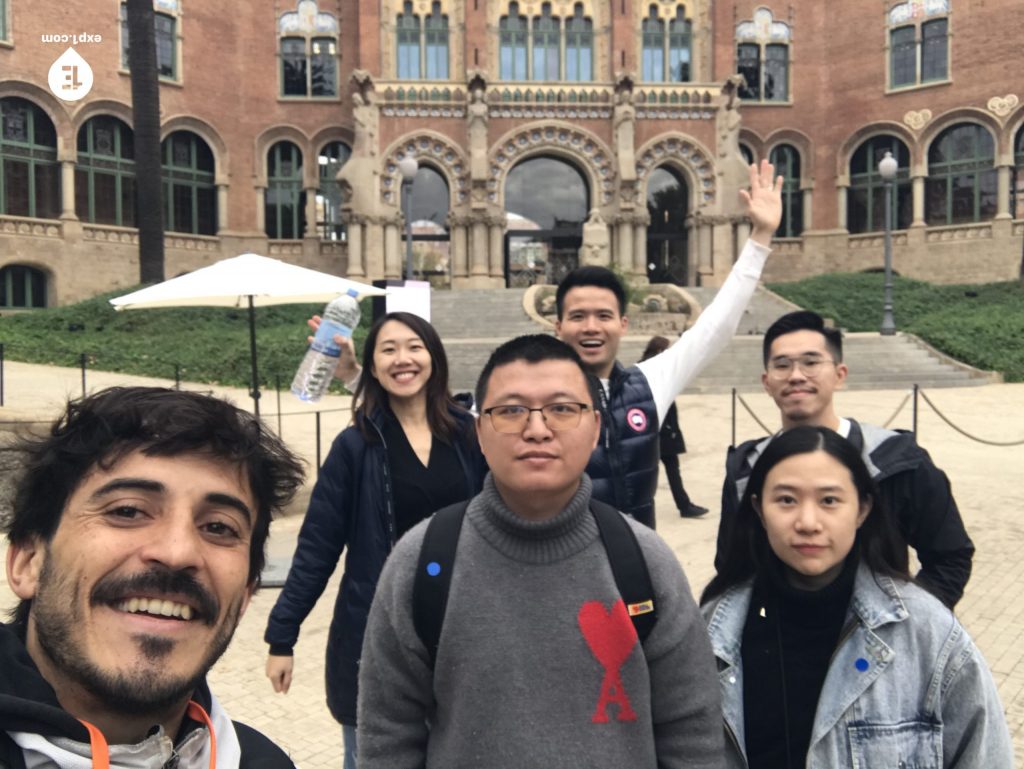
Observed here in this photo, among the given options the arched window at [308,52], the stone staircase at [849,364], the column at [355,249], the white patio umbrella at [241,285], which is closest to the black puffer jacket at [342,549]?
the white patio umbrella at [241,285]

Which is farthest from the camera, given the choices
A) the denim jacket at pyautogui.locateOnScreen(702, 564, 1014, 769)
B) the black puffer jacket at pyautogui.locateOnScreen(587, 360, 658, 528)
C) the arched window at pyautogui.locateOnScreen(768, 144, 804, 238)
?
the arched window at pyautogui.locateOnScreen(768, 144, 804, 238)

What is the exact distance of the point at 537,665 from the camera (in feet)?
5.88

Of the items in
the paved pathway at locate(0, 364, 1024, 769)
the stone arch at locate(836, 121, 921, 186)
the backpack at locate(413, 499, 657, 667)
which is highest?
the stone arch at locate(836, 121, 921, 186)

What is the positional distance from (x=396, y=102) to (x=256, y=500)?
31024 mm

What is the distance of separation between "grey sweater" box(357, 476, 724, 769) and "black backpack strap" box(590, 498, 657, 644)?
0.02m

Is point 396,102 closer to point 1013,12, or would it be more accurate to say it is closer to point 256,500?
point 1013,12

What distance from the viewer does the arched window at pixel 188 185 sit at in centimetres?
3278

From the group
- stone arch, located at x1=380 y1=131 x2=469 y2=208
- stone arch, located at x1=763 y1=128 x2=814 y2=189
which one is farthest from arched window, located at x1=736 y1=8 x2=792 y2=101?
stone arch, located at x1=380 y1=131 x2=469 y2=208

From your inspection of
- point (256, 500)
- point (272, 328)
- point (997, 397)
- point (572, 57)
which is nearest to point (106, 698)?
point (256, 500)

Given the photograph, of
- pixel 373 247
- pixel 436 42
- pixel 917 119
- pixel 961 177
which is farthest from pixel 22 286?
pixel 961 177

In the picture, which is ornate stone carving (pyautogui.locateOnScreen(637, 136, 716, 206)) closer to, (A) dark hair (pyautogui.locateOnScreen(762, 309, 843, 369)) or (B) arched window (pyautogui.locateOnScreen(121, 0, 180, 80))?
Result: (B) arched window (pyautogui.locateOnScreen(121, 0, 180, 80))

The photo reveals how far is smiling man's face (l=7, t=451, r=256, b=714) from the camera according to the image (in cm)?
134

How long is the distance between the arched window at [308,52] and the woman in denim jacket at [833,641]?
35975 mm

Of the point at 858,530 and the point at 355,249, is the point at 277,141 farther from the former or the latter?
the point at 858,530
